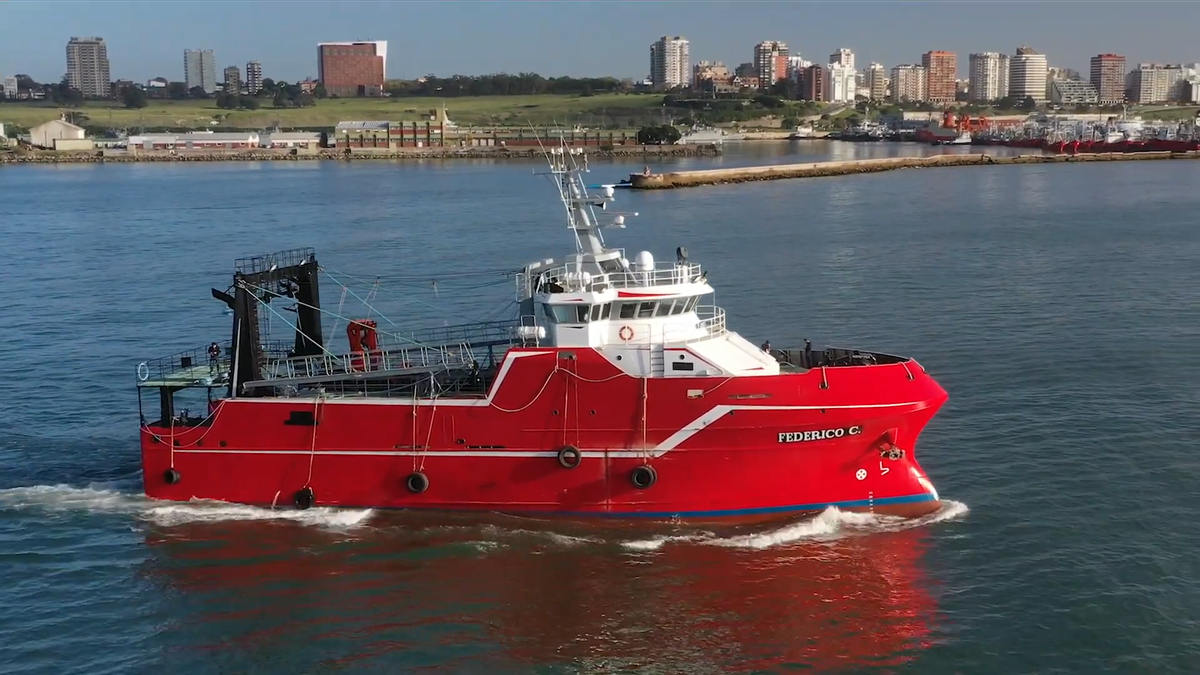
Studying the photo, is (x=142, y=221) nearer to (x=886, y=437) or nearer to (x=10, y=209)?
(x=10, y=209)

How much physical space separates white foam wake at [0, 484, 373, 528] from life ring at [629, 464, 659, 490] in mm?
4411

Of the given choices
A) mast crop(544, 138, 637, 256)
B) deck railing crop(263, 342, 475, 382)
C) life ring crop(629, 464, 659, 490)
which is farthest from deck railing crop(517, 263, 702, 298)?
life ring crop(629, 464, 659, 490)

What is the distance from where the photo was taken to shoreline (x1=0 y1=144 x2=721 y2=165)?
13288cm

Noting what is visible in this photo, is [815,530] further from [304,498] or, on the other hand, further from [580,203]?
[304,498]

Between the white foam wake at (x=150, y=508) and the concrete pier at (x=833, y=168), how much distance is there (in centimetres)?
6548

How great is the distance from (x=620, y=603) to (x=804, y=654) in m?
2.69

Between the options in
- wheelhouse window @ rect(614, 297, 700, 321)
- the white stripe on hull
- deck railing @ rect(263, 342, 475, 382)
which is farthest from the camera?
deck railing @ rect(263, 342, 475, 382)

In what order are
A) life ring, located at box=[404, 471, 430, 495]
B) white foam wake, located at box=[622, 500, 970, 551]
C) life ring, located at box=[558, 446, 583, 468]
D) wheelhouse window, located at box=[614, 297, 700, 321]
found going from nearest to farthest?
white foam wake, located at box=[622, 500, 970, 551], life ring, located at box=[558, 446, 583, 468], wheelhouse window, located at box=[614, 297, 700, 321], life ring, located at box=[404, 471, 430, 495]

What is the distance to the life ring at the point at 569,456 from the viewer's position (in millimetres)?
17766

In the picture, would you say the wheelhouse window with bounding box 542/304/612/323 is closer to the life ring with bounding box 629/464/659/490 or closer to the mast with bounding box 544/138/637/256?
the mast with bounding box 544/138/637/256

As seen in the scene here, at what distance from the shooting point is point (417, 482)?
60.0 feet

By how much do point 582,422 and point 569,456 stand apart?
57 centimetres

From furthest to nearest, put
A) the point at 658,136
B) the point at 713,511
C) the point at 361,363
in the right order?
the point at 658,136
the point at 361,363
the point at 713,511

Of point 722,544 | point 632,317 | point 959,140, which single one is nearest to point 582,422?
point 632,317
